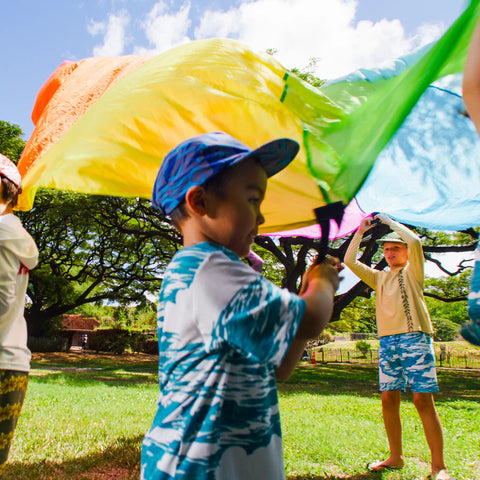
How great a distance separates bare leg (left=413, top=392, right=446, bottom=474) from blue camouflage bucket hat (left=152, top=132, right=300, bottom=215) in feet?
9.50

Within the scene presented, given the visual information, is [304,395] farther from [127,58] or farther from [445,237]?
[445,237]

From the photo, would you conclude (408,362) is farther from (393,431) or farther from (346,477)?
(346,477)

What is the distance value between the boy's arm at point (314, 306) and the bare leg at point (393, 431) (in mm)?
2708

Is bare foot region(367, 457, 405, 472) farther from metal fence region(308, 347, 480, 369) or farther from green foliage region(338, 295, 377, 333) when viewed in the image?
metal fence region(308, 347, 480, 369)

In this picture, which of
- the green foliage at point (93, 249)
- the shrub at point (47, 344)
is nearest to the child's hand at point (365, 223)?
the green foliage at point (93, 249)

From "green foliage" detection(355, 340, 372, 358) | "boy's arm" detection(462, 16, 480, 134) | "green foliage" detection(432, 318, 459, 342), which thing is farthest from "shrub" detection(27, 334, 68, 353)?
"green foliage" detection(432, 318, 459, 342)

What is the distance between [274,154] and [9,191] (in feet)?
5.87

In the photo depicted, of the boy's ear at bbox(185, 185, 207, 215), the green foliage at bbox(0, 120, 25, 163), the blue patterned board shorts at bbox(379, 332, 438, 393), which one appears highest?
the green foliage at bbox(0, 120, 25, 163)

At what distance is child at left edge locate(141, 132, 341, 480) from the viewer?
108 centimetres

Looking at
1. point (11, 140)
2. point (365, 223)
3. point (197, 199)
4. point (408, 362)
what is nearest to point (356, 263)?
point (408, 362)

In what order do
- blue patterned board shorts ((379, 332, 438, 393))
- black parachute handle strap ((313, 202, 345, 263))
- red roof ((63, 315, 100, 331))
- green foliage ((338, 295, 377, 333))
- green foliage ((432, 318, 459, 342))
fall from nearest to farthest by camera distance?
black parachute handle strap ((313, 202, 345, 263))
blue patterned board shorts ((379, 332, 438, 393))
green foliage ((338, 295, 377, 333))
red roof ((63, 315, 100, 331))
green foliage ((432, 318, 459, 342))

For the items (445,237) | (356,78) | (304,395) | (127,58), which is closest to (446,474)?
(356,78)

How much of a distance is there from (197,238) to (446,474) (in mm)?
3197

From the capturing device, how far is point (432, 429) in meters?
3.34
